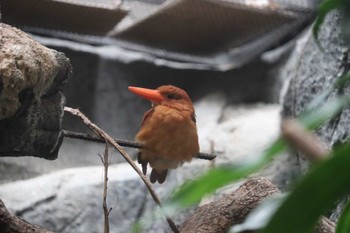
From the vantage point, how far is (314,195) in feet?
1.29

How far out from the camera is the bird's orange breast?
1.34 meters

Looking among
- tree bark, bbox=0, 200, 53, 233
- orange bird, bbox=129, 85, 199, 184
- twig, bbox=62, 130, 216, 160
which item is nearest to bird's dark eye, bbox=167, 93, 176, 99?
orange bird, bbox=129, 85, 199, 184

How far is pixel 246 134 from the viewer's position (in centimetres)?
270

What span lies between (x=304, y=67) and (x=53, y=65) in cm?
145

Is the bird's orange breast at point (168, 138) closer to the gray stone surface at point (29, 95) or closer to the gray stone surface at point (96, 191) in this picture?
the gray stone surface at point (29, 95)

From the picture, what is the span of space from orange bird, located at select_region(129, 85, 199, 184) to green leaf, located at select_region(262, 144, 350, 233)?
3.06 ft

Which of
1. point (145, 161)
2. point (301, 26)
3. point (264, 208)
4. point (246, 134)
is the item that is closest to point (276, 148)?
point (264, 208)

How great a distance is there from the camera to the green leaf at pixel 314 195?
0.39 meters

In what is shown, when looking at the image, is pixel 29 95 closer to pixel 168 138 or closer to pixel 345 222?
pixel 168 138

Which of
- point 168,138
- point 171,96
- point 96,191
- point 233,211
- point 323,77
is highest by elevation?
point 323,77

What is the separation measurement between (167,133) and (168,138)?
0.01 metres

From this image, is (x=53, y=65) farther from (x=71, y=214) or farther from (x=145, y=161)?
(x=71, y=214)

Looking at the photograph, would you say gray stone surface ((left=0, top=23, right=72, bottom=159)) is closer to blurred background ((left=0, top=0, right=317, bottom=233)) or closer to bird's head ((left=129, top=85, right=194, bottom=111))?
bird's head ((left=129, top=85, right=194, bottom=111))

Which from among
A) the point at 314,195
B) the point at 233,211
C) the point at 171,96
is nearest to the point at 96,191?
the point at 171,96
